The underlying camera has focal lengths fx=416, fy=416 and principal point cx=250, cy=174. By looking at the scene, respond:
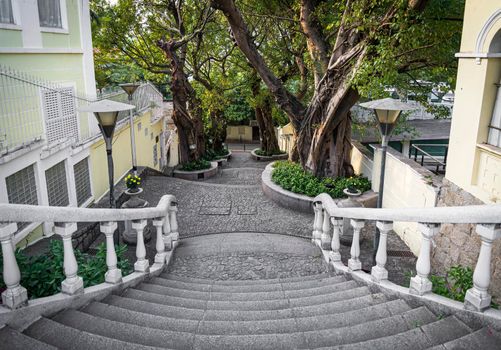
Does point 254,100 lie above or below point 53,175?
above

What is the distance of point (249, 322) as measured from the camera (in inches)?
147

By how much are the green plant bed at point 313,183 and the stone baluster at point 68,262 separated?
28.1ft

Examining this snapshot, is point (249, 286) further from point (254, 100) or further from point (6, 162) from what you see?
point (254, 100)

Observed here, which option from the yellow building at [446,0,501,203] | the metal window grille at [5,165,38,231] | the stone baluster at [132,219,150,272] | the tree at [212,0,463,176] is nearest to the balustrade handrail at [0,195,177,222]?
the stone baluster at [132,219,150,272]

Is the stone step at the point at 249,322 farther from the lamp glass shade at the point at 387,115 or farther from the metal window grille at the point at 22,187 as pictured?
the metal window grille at the point at 22,187

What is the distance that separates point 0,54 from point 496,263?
865 centimetres

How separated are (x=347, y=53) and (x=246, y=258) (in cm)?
576

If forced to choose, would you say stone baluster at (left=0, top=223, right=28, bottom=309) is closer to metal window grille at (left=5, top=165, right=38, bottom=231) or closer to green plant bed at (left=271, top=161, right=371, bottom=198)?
metal window grille at (left=5, top=165, right=38, bottom=231)

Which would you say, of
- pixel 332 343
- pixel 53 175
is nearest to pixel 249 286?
pixel 332 343

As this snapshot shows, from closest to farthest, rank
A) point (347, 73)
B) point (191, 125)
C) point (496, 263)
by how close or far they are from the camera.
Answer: point (496, 263)
point (347, 73)
point (191, 125)

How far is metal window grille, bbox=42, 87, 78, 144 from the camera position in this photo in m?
9.03

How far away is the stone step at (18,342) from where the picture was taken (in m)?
2.89

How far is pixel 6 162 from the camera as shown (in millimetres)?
7082

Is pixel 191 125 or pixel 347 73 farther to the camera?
pixel 191 125
